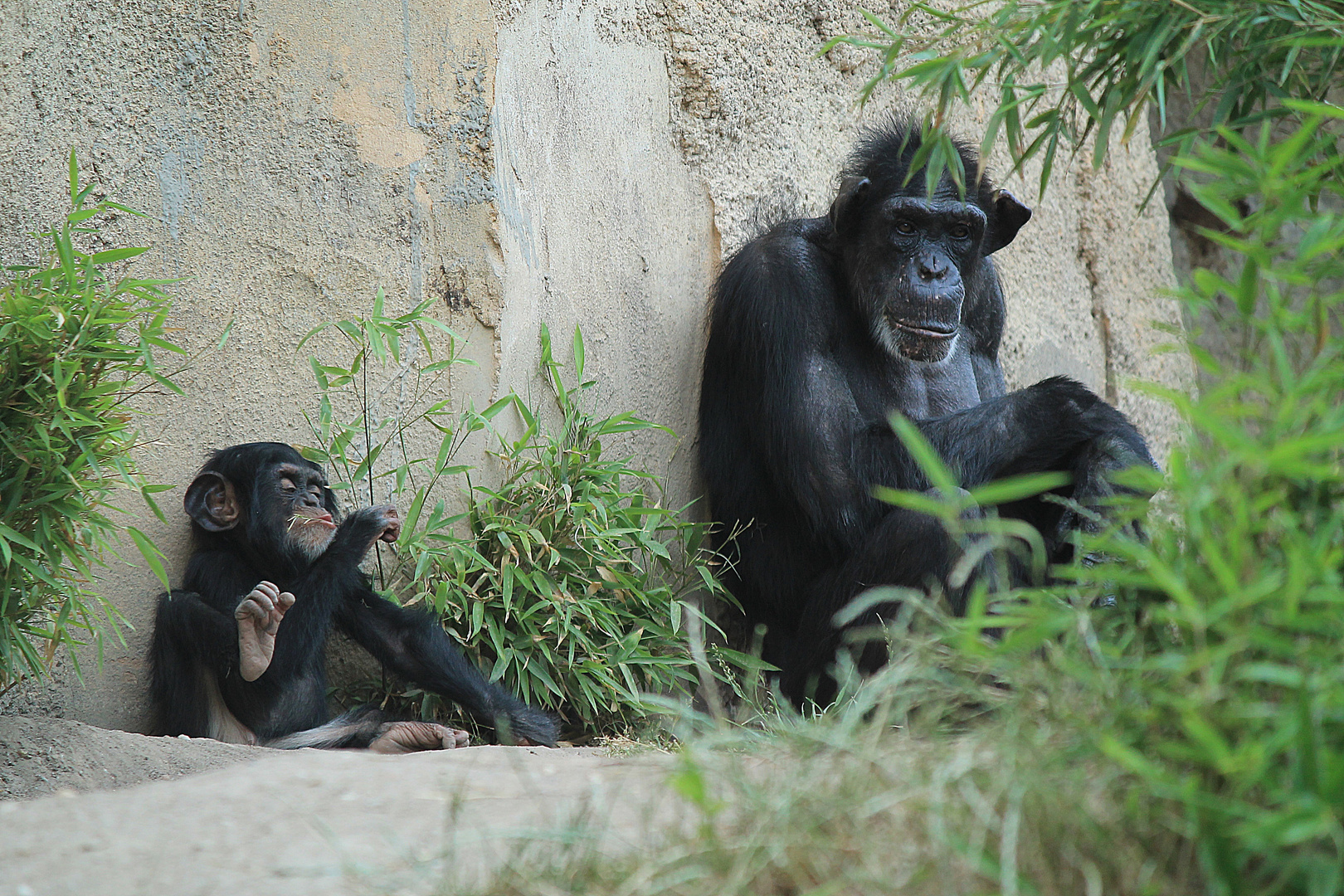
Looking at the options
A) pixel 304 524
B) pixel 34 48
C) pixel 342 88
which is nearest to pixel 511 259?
pixel 342 88

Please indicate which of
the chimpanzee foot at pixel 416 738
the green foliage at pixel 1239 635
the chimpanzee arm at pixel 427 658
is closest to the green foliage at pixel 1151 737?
the green foliage at pixel 1239 635

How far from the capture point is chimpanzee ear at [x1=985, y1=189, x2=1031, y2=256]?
13.0 feet

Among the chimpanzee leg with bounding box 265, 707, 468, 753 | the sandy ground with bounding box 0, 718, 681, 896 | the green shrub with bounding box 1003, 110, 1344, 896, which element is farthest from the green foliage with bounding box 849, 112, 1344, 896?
the chimpanzee leg with bounding box 265, 707, 468, 753

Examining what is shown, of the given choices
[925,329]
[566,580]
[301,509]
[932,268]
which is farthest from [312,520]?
[932,268]

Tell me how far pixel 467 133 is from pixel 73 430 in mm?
1453

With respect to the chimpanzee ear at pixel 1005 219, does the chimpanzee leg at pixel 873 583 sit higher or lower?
lower

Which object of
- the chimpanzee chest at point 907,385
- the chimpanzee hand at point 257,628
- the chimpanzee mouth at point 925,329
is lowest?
the chimpanzee hand at point 257,628

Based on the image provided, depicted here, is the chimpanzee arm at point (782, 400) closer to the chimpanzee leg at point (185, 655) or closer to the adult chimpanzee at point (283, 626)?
the adult chimpanzee at point (283, 626)

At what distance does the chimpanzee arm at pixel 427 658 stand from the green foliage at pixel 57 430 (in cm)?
67

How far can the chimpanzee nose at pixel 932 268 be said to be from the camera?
370 cm

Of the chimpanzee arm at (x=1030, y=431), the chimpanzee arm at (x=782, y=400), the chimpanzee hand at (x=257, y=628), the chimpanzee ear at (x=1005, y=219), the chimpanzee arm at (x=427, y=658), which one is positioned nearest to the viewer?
the chimpanzee hand at (x=257, y=628)

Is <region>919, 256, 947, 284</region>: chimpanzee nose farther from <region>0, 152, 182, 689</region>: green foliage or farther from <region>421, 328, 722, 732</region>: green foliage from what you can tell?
<region>0, 152, 182, 689</region>: green foliage

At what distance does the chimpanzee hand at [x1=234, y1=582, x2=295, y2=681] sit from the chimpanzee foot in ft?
1.07

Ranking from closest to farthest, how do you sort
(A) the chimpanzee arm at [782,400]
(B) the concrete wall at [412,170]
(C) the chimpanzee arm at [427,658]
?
1. (B) the concrete wall at [412,170]
2. (C) the chimpanzee arm at [427,658]
3. (A) the chimpanzee arm at [782,400]
